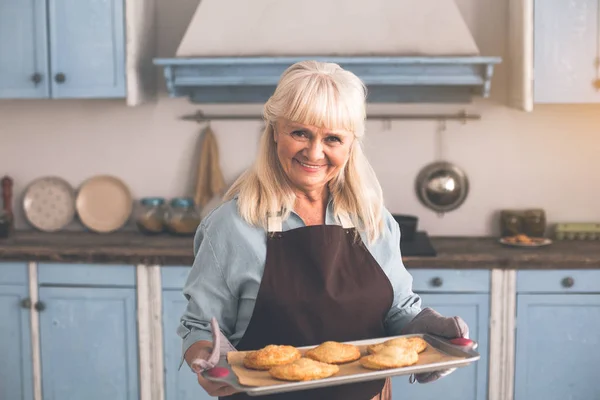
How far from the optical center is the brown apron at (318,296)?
6.33 ft

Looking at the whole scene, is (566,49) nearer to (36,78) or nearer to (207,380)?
(36,78)

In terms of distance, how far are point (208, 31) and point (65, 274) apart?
4.24 ft

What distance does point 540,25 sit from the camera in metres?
3.64

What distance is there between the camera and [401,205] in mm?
4141

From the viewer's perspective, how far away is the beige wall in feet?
13.4

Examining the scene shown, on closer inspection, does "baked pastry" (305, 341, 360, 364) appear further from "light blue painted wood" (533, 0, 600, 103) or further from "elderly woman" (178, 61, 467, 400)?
"light blue painted wood" (533, 0, 600, 103)

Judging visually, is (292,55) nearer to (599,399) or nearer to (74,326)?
(74,326)

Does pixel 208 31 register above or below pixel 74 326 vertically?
above

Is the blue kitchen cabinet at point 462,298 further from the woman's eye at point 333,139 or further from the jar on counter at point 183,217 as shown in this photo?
the woman's eye at point 333,139

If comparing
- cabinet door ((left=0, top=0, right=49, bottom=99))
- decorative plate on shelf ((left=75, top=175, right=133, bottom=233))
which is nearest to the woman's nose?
Result: cabinet door ((left=0, top=0, right=49, bottom=99))

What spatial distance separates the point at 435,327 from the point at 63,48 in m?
2.59

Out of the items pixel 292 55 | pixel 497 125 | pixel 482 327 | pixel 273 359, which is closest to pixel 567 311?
pixel 482 327

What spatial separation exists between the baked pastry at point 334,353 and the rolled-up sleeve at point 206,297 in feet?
0.75

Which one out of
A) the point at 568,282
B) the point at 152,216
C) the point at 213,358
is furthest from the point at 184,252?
the point at 213,358
